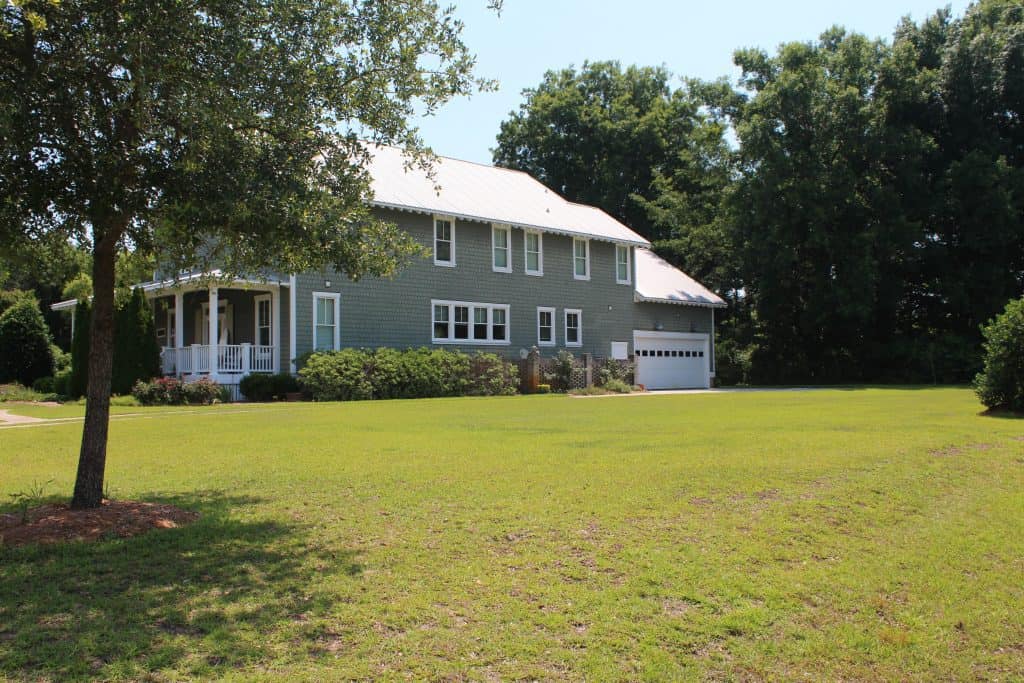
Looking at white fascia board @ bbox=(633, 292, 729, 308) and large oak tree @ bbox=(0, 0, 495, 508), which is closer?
large oak tree @ bbox=(0, 0, 495, 508)

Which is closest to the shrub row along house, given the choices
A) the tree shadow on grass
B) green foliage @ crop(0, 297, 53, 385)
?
green foliage @ crop(0, 297, 53, 385)

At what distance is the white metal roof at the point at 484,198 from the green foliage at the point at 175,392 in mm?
7233

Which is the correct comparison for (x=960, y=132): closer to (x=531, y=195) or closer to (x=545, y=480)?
(x=531, y=195)

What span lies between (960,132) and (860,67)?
16.6ft

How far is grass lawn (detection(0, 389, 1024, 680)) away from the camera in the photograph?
4.09 m

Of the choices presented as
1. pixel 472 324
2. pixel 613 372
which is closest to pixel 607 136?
pixel 613 372

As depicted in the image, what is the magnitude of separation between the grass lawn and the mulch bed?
0.75 ft

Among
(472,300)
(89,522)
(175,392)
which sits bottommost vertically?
(89,522)

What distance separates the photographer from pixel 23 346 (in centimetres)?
3003

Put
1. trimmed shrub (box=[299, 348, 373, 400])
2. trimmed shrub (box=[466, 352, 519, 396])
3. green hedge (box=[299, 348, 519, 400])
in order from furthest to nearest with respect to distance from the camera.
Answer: trimmed shrub (box=[466, 352, 519, 396]) → green hedge (box=[299, 348, 519, 400]) → trimmed shrub (box=[299, 348, 373, 400])

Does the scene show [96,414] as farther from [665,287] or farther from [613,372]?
[665,287]

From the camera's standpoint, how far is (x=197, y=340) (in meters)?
27.3

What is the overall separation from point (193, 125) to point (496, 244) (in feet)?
76.2

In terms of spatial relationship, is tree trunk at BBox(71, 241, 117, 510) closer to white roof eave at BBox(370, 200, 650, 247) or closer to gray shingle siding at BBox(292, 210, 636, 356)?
gray shingle siding at BBox(292, 210, 636, 356)
